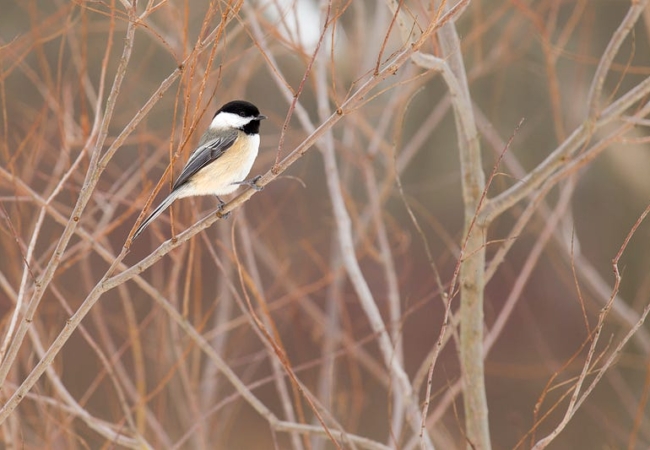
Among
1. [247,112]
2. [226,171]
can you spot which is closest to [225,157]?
[226,171]

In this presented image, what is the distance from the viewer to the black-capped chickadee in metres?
2.58

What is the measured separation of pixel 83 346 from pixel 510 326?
4868 mm

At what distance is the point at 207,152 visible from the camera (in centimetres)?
267

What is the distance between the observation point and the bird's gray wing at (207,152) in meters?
2.58

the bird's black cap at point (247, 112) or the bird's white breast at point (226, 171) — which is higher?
the bird's black cap at point (247, 112)

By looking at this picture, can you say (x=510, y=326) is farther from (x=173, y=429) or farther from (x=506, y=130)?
(x=173, y=429)

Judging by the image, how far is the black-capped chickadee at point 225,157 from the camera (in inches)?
101

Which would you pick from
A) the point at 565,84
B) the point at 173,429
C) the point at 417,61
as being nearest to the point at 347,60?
the point at 565,84

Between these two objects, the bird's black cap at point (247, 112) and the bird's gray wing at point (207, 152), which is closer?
the bird's gray wing at point (207, 152)

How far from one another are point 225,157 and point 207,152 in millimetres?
66

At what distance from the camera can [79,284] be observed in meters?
8.54

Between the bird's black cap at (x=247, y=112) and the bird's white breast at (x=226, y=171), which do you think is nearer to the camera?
the bird's white breast at (x=226, y=171)

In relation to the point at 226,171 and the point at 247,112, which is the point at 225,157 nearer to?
the point at 226,171

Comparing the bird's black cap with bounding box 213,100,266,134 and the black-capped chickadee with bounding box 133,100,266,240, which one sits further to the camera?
the bird's black cap with bounding box 213,100,266,134
